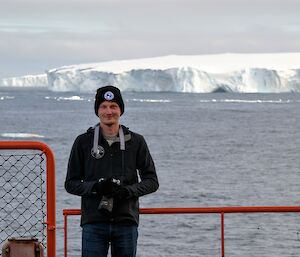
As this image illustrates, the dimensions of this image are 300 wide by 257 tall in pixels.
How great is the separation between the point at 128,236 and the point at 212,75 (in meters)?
102

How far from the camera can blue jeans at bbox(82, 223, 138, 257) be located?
228 inches

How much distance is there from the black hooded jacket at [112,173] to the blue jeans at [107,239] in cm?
4

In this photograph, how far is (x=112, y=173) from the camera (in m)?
5.77

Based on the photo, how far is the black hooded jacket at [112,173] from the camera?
5750 mm

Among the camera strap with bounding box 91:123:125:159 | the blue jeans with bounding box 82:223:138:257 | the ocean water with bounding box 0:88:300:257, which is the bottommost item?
the ocean water with bounding box 0:88:300:257

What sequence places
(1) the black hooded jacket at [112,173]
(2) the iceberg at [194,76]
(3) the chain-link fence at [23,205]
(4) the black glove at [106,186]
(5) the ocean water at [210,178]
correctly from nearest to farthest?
(4) the black glove at [106,186] → (1) the black hooded jacket at [112,173] → (3) the chain-link fence at [23,205] → (5) the ocean water at [210,178] → (2) the iceberg at [194,76]

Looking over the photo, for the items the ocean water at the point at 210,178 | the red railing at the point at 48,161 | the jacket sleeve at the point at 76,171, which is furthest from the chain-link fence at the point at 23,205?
the ocean water at the point at 210,178

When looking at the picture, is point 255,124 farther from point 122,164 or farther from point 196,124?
point 122,164

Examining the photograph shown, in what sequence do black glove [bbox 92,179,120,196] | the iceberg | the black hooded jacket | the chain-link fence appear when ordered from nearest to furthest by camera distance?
black glove [bbox 92,179,120,196]
the black hooded jacket
the chain-link fence
the iceberg

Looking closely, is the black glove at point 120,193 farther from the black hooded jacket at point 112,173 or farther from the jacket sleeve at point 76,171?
the jacket sleeve at point 76,171

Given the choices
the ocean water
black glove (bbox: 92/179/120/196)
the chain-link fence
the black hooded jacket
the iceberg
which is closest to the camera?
black glove (bbox: 92/179/120/196)

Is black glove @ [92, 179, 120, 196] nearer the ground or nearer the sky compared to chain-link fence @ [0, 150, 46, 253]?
nearer the sky

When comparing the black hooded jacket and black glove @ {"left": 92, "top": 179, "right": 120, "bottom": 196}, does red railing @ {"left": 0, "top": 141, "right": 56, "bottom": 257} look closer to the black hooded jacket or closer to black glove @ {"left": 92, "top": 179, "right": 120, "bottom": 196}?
the black hooded jacket

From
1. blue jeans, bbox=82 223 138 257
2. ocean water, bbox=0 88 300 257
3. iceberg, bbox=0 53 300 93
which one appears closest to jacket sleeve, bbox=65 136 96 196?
blue jeans, bbox=82 223 138 257
